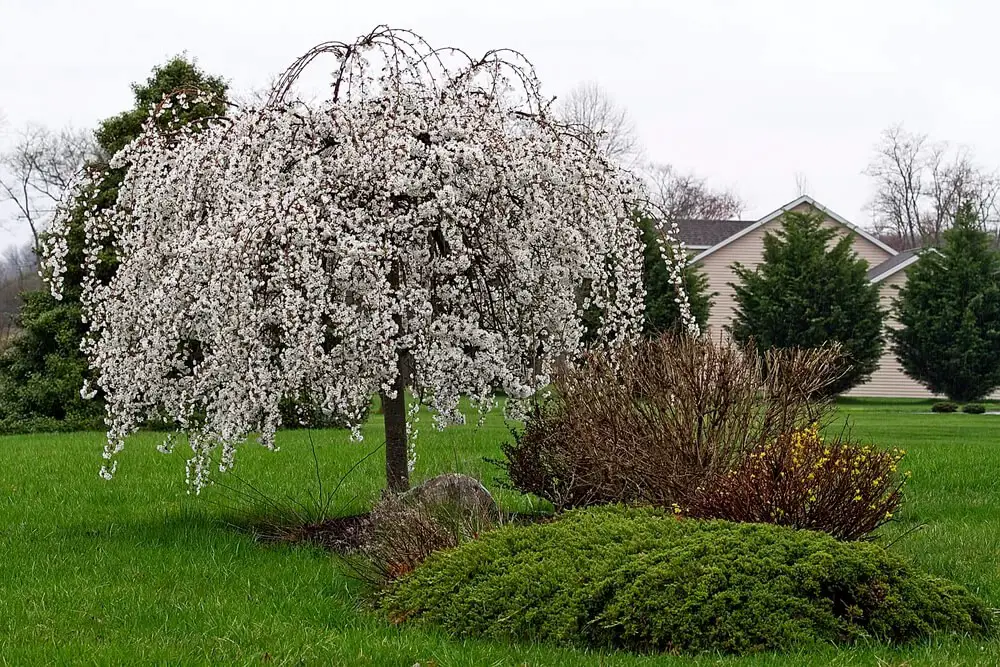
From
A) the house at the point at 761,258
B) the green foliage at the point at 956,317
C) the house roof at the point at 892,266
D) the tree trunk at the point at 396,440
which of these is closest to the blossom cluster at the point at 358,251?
the tree trunk at the point at 396,440

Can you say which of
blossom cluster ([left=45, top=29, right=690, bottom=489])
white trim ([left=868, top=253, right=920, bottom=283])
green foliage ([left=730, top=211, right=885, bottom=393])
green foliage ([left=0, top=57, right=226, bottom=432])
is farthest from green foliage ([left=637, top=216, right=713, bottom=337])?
blossom cluster ([left=45, top=29, right=690, bottom=489])

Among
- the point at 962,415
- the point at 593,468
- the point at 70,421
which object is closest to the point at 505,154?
the point at 593,468

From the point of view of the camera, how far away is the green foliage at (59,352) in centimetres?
1723

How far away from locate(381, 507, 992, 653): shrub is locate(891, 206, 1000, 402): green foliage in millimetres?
22294

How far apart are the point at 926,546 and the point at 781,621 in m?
3.13

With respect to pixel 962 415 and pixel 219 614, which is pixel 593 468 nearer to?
pixel 219 614

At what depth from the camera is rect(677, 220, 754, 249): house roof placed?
34.1m

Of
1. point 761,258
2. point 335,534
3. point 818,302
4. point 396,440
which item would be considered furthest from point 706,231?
point 335,534

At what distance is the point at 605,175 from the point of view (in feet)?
25.6

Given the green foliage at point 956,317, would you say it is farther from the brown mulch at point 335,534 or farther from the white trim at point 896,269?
the brown mulch at point 335,534

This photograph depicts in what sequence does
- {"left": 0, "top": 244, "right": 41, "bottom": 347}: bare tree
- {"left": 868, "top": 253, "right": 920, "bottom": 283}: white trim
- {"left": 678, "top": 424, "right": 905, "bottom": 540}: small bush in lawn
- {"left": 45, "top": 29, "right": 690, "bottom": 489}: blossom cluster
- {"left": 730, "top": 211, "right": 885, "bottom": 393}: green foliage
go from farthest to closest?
→ 1. {"left": 0, "top": 244, "right": 41, "bottom": 347}: bare tree
2. {"left": 868, "top": 253, "right": 920, "bottom": 283}: white trim
3. {"left": 730, "top": 211, "right": 885, "bottom": 393}: green foliage
4. {"left": 45, "top": 29, "right": 690, "bottom": 489}: blossom cluster
5. {"left": 678, "top": 424, "right": 905, "bottom": 540}: small bush in lawn

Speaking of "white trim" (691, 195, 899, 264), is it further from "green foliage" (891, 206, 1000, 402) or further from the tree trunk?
the tree trunk

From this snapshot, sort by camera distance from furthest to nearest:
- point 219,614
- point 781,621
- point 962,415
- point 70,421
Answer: point 962,415, point 70,421, point 219,614, point 781,621

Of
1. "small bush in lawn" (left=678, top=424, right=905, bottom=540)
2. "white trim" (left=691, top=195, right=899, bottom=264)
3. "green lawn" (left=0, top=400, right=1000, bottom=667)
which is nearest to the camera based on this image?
"green lawn" (left=0, top=400, right=1000, bottom=667)
